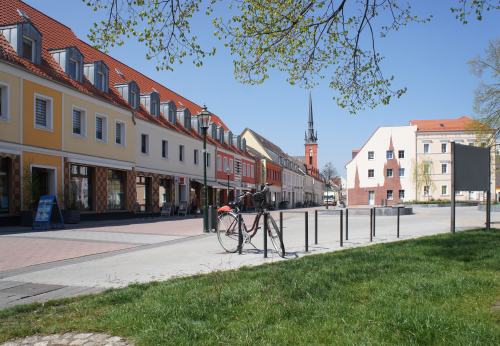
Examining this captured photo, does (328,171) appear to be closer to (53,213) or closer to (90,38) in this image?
(53,213)

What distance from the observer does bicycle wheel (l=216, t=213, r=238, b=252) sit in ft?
29.9

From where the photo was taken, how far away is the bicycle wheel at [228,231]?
9125 millimetres

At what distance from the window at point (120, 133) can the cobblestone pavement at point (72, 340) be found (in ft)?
76.8

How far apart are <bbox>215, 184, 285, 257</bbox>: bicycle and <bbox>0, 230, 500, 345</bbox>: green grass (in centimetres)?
265

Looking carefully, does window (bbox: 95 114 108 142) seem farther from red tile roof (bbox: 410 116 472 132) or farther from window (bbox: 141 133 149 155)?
red tile roof (bbox: 410 116 472 132)

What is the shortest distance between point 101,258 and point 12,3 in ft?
60.7

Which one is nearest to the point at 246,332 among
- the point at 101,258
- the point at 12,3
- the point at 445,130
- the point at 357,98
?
the point at 101,258

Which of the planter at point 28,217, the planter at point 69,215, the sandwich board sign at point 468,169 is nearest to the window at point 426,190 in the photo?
the sandwich board sign at point 468,169

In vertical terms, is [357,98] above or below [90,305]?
above

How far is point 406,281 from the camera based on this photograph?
5016 mm

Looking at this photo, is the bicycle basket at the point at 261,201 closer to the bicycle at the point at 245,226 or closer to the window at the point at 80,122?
the bicycle at the point at 245,226

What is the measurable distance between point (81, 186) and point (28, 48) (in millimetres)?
7223

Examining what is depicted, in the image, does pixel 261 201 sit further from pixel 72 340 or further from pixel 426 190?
pixel 426 190

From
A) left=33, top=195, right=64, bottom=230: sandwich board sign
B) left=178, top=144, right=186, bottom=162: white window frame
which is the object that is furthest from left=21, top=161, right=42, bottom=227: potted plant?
left=178, top=144, right=186, bottom=162: white window frame
